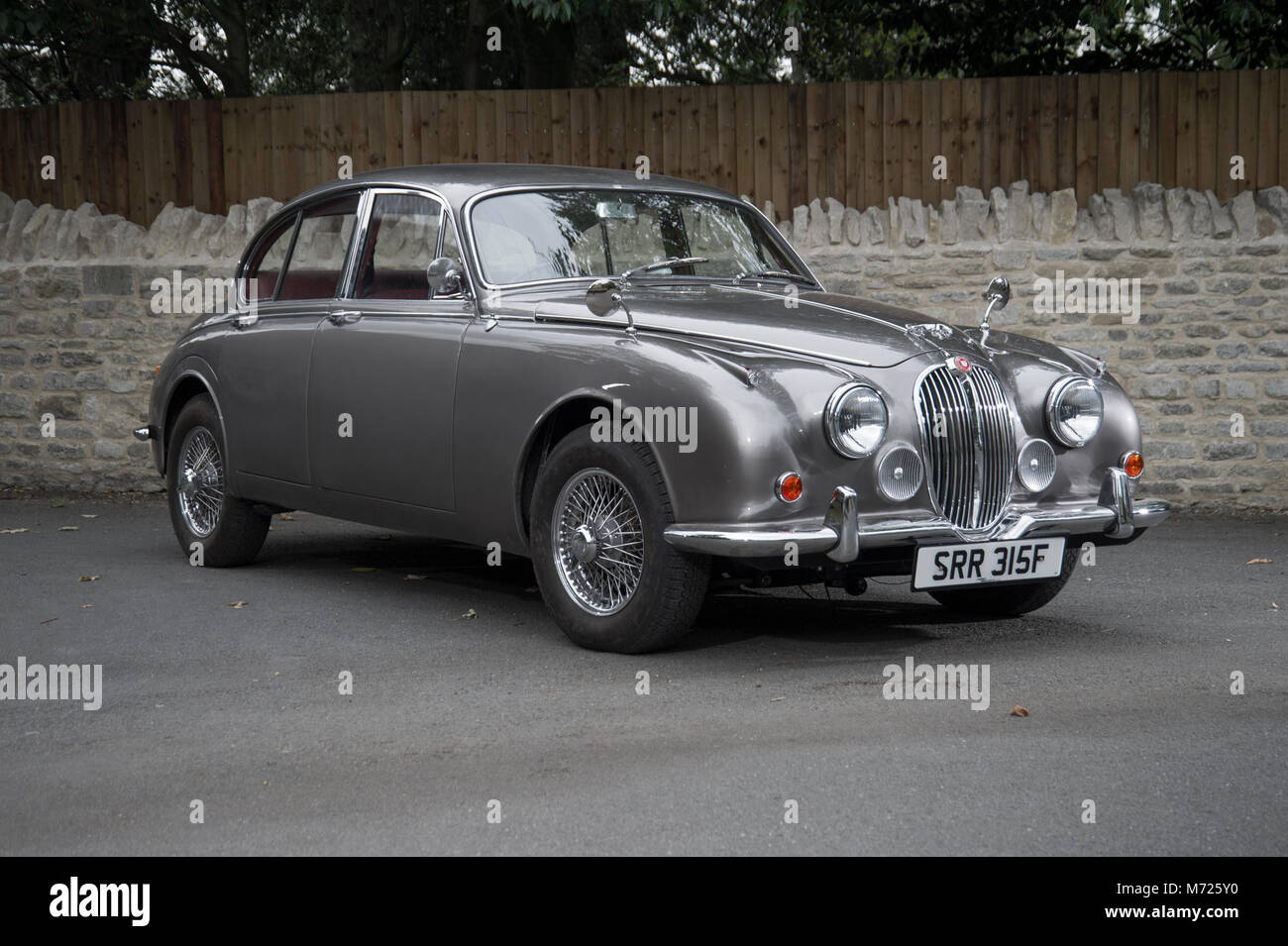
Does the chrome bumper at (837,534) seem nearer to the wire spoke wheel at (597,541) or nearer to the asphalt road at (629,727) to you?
the wire spoke wheel at (597,541)

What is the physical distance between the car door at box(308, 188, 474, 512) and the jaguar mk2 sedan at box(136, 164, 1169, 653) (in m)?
0.01

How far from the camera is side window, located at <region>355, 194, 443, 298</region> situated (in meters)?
7.11

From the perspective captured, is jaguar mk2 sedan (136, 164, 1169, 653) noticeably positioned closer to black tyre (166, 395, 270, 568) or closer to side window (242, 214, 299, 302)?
side window (242, 214, 299, 302)

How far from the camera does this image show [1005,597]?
6996mm

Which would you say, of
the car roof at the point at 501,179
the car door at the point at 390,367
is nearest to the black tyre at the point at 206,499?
the car door at the point at 390,367

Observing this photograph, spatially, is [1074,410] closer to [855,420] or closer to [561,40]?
[855,420]

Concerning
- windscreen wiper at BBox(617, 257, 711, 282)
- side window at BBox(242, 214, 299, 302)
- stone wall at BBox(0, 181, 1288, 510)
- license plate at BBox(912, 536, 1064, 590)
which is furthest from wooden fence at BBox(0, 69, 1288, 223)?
license plate at BBox(912, 536, 1064, 590)

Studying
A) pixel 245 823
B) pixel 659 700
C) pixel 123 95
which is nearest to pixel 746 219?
pixel 659 700

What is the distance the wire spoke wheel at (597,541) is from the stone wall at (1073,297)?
5620mm

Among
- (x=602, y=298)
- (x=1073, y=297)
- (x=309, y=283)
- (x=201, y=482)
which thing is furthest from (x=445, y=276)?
(x=1073, y=297)

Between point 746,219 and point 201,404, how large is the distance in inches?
121

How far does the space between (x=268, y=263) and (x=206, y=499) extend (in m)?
1.31

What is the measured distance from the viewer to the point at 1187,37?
17172 millimetres

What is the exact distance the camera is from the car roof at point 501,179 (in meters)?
7.09
